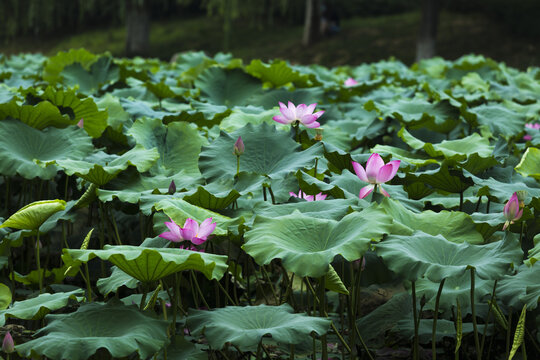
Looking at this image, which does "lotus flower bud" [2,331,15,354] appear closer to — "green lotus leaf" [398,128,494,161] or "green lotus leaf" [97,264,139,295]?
"green lotus leaf" [97,264,139,295]

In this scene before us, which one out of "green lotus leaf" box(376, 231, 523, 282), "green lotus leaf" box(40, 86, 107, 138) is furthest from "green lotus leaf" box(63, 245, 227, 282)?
"green lotus leaf" box(40, 86, 107, 138)

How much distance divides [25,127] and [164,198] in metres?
0.93

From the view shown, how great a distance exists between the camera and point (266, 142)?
2117mm

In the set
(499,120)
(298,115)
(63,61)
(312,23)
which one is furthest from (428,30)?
(298,115)

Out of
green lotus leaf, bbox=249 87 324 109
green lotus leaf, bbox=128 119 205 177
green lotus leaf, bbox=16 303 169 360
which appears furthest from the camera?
green lotus leaf, bbox=249 87 324 109

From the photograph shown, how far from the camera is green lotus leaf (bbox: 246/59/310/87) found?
3627mm

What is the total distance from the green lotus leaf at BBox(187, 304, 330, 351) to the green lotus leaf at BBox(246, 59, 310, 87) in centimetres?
235

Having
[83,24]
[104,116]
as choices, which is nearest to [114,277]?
[104,116]

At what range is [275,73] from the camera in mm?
3703

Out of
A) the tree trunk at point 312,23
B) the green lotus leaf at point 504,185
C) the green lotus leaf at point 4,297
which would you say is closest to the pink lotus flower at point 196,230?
the green lotus leaf at point 4,297

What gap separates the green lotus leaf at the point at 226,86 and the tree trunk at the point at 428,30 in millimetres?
11329

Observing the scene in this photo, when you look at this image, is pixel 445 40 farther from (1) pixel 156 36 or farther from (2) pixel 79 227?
(2) pixel 79 227

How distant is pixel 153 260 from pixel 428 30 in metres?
13.9

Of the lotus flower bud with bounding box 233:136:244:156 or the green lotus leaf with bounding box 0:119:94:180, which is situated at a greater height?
the lotus flower bud with bounding box 233:136:244:156
